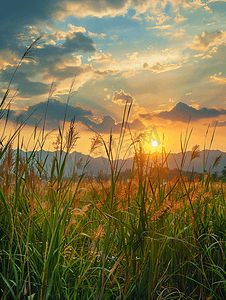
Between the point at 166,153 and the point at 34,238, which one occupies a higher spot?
the point at 166,153

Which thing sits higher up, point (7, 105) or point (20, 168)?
point (7, 105)

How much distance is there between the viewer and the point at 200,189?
2316 mm

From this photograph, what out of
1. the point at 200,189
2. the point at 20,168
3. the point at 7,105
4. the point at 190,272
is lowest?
the point at 190,272

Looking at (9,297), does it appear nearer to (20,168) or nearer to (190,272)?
(20,168)

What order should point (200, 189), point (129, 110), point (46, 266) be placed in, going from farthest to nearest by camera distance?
point (200, 189) → point (129, 110) → point (46, 266)

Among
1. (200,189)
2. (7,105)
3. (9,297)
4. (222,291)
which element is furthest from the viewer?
(200,189)

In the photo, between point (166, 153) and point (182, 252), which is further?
point (166, 153)

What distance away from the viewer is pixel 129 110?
175 centimetres

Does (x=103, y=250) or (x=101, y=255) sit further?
(x=101, y=255)

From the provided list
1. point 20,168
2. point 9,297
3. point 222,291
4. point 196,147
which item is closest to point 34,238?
point 9,297

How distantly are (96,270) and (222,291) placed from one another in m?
1.13

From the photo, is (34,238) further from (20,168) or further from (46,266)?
(20,168)

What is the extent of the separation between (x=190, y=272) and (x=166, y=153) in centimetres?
110

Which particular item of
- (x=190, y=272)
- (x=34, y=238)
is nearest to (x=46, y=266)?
(x=34, y=238)
